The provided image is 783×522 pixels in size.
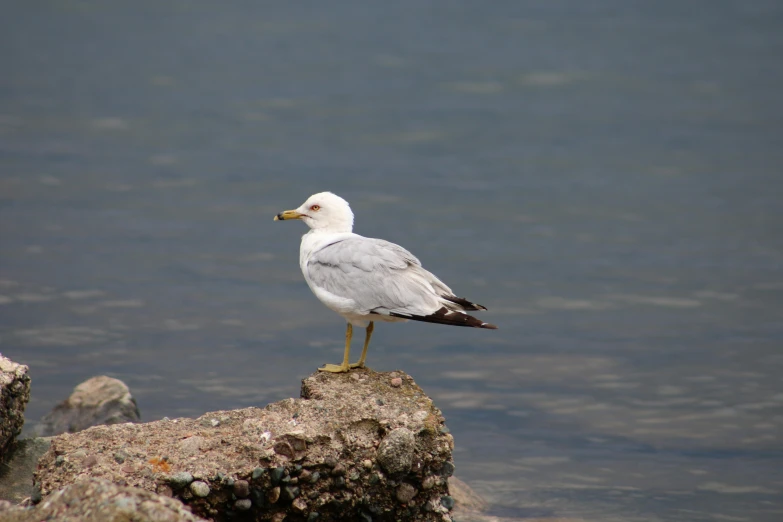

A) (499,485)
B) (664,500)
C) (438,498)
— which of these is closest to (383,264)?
(438,498)

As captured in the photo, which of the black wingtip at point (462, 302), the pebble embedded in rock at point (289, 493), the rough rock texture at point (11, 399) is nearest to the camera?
the pebble embedded in rock at point (289, 493)

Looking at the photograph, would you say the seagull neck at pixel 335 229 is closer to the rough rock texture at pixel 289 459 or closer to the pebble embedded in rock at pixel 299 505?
the rough rock texture at pixel 289 459

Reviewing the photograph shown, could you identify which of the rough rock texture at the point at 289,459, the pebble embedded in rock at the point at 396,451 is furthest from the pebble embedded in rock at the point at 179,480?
the pebble embedded in rock at the point at 396,451

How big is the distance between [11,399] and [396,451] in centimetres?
264

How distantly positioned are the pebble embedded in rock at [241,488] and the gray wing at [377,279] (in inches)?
69.5

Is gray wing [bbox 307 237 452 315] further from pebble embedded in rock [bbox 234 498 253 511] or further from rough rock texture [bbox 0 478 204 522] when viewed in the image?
rough rock texture [bbox 0 478 204 522]

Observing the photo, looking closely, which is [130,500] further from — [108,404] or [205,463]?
[108,404]

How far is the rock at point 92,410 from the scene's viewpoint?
10.4 m

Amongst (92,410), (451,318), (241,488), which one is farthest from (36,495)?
(92,410)

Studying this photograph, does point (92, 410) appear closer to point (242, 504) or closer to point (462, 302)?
point (462, 302)

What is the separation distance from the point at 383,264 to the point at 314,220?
922 millimetres

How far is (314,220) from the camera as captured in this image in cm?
827

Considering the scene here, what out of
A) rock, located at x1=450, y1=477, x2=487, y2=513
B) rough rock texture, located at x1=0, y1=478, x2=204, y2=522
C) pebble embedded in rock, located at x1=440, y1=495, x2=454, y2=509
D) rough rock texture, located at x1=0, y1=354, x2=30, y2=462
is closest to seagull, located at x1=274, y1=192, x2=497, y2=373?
pebble embedded in rock, located at x1=440, y1=495, x2=454, y2=509

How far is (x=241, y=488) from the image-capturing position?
603 centimetres
